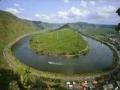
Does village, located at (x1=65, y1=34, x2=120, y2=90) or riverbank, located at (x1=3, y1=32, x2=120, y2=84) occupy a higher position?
riverbank, located at (x1=3, y1=32, x2=120, y2=84)

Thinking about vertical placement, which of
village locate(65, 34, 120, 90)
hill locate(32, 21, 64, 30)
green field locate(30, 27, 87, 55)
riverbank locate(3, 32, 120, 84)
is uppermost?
hill locate(32, 21, 64, 30)

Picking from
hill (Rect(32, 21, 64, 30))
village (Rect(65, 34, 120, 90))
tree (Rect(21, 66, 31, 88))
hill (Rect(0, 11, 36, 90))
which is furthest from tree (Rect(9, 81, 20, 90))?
hill (Rect(32, 21, 64, 30))

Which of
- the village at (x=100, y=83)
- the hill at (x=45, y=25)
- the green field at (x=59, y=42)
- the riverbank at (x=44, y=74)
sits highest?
the hill at (x=45, y=25)

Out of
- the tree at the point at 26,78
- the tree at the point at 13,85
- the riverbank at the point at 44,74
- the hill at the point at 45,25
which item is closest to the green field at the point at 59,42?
the hill at the point at 45,25

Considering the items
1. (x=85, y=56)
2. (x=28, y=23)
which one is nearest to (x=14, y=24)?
(x=28, y=23)

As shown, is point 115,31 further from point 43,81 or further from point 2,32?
point 2,32

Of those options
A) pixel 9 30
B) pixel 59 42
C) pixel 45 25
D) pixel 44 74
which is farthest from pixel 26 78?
pixel 45 25

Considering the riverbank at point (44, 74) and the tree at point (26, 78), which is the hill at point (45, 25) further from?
the tree at point (26, 78)

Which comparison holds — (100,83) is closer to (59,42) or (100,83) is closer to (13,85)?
→ (59,42)

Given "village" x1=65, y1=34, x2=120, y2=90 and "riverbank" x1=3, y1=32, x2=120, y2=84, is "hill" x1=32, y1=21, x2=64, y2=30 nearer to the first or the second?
"riverbank" x1=3, y1=32, x2=120, y2=84
